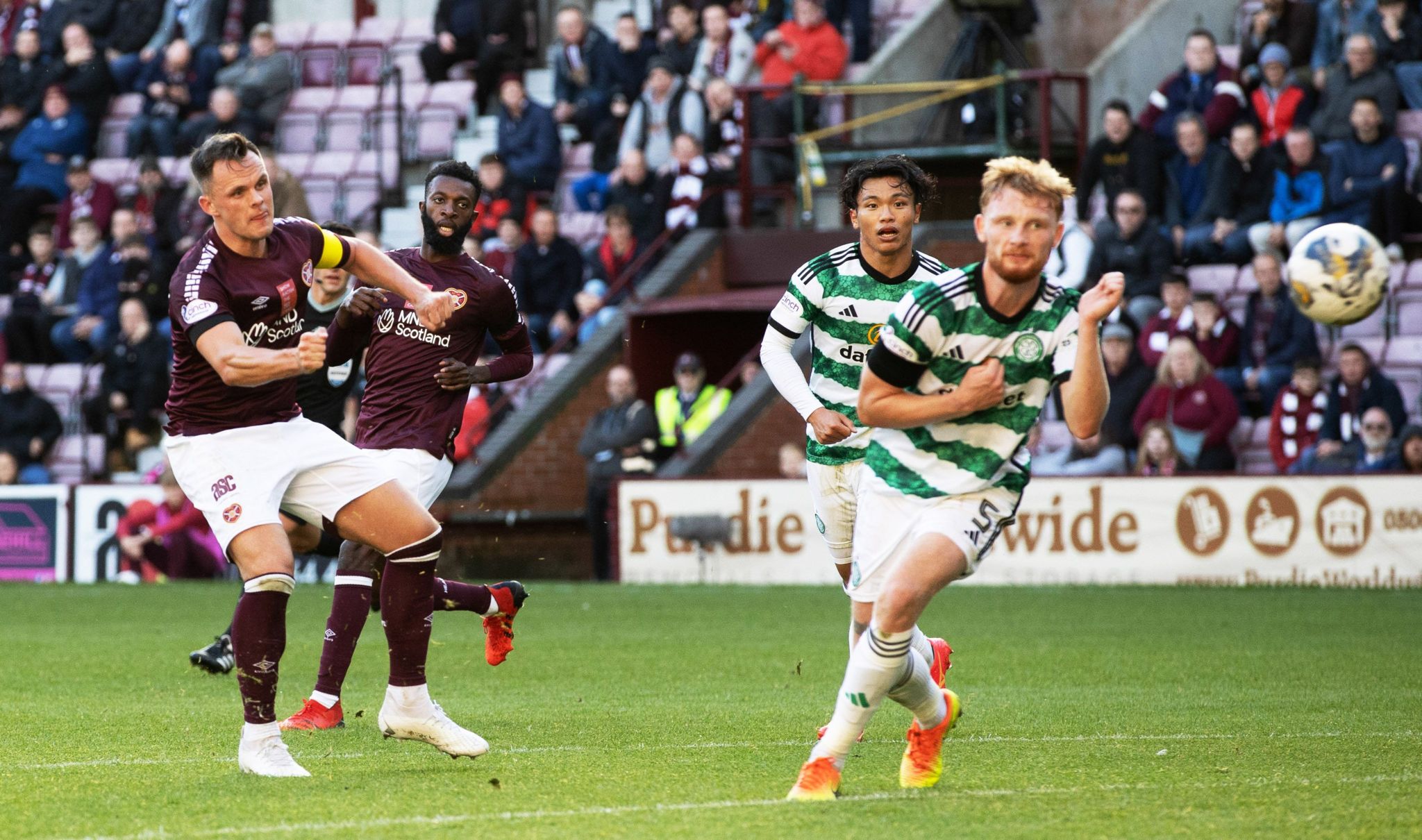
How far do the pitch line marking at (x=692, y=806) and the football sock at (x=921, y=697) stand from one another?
0.76 feet

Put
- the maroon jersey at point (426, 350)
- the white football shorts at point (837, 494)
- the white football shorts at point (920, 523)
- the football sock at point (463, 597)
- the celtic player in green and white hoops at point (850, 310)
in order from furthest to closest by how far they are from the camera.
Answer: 1. the football sock at point (463, 597)
2. the maroon jersey at point (426, 350)
3. the white football shorts at point (837, 494)
4. the celtic player in green and white hoops at point (850, 310)
5. the white football shorts at point (920, 523)

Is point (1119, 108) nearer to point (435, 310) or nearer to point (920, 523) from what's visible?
point (435, 310)

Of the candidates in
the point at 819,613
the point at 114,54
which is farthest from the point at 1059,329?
the point at 114,54

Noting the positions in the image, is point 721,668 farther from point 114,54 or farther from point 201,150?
point 114,54

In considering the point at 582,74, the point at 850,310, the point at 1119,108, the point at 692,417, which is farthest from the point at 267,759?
the point at 582,74

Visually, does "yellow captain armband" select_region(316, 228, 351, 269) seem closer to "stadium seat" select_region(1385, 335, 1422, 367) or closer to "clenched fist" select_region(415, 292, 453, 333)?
"clenched fist" select_region(415, 292, 453, 333)

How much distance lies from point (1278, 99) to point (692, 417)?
19.7 ft

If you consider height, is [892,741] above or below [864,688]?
below

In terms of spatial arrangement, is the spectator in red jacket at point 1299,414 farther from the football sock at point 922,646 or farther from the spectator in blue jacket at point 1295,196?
the football sock at point 922,646

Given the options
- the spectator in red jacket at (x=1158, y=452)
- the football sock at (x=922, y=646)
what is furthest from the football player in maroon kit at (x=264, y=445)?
the spectator in red jacket at (x=1158, y=452)

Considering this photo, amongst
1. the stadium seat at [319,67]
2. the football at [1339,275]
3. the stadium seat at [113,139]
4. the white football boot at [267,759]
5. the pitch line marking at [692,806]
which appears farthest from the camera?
the stadium seat at [113,139]

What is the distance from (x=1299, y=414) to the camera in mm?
16641

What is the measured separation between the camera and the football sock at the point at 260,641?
6.79 meters

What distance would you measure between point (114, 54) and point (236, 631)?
21191mm
